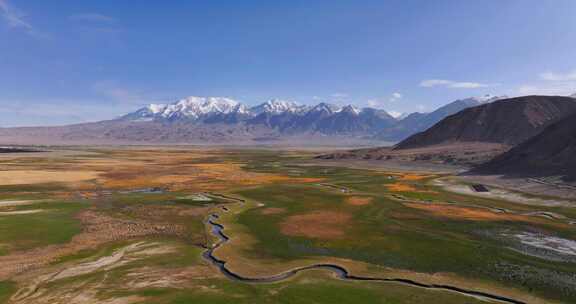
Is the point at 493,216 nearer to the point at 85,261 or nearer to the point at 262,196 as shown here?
the point at 262,196

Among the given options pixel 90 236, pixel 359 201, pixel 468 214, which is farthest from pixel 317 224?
pixel 90 236

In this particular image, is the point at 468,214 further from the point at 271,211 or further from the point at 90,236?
the point at 90,236

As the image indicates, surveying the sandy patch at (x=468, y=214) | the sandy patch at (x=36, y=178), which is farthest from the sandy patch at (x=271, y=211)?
the sandy patch at (x=36, y=178)

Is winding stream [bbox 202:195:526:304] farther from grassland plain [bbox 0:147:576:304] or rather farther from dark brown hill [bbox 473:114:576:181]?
dark brown hill [bbox 473:114:576:181]

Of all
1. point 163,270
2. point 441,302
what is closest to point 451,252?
point 441,302

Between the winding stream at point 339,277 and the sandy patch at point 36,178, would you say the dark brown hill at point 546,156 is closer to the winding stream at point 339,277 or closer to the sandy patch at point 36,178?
the winding stream at point 339,277

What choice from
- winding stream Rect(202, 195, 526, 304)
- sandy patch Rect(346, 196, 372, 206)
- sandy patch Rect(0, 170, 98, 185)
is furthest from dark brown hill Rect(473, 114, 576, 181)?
sandy patch Rect(0, 170, 98, 185)
